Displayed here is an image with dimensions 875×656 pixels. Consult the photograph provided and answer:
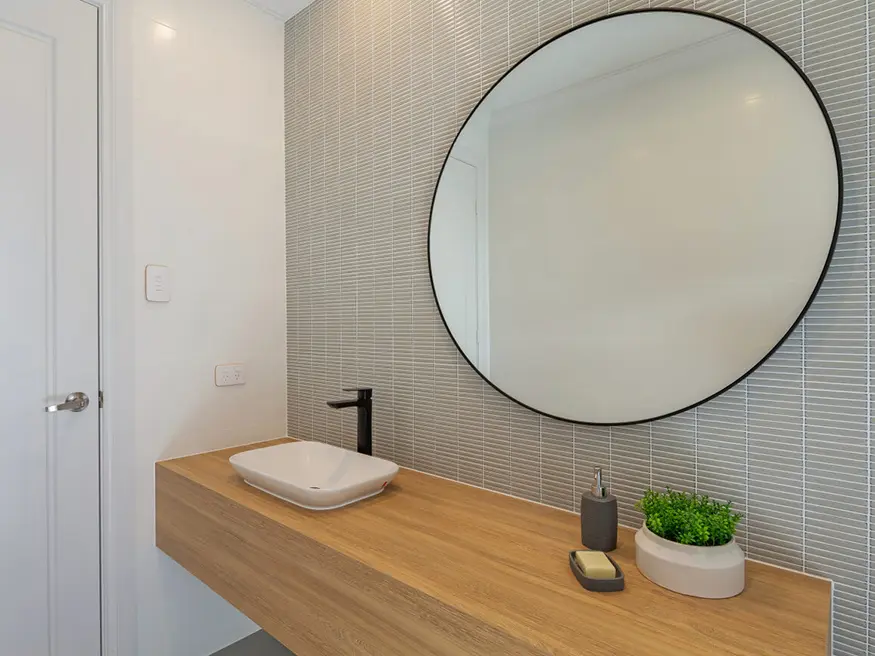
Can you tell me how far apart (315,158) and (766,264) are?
158cm

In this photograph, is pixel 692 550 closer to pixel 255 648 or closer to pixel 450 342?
pixel 450 342

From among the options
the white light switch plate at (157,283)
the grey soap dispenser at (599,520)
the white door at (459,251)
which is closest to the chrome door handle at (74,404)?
the white light switch plate at (157,283)

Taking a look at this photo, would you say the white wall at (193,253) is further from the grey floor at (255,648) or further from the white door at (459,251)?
the white door at (459,251)

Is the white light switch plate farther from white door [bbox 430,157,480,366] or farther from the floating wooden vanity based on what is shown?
white door [bbox 430,157,480,366]

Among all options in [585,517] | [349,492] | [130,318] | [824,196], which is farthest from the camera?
[130,318]

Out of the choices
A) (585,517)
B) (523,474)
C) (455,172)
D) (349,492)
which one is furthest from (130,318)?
(585,517)

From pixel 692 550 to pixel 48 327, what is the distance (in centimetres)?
179

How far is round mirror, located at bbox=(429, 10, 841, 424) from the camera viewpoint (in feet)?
3.06

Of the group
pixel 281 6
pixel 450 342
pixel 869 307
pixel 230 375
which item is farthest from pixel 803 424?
pixel 281 6

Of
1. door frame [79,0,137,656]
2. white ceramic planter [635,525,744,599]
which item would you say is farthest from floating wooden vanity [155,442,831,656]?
door frame [79,0,137,656]

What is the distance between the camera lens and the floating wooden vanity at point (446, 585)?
29.7 inches

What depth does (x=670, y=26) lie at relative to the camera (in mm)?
1059

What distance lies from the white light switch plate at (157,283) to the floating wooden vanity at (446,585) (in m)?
0.63

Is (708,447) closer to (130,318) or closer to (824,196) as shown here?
(824,196)
